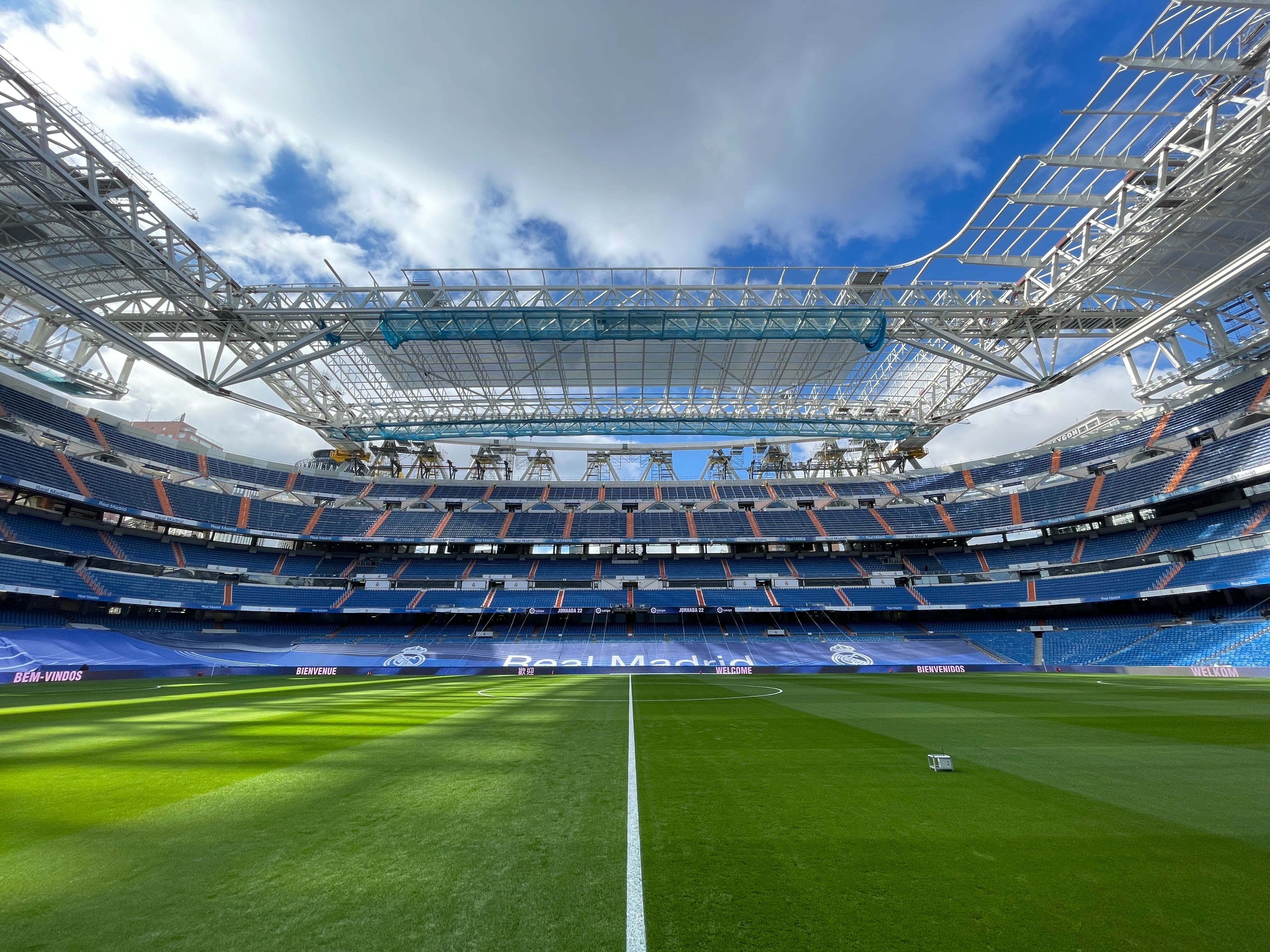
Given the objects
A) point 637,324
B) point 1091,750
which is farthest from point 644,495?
point 1091,750

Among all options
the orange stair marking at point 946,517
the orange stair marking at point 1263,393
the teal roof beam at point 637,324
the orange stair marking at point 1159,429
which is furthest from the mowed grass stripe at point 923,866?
the orange stair marking at point 946,517

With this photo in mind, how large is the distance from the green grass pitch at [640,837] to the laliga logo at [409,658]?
24.7 metres

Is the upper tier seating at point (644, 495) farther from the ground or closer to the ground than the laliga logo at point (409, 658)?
farther from the ground

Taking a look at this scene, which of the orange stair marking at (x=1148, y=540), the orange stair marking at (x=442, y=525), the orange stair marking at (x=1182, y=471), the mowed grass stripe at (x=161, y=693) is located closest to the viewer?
the mowed grass stripe at (x=161, y=693)

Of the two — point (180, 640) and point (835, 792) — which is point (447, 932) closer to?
point (835, 792)

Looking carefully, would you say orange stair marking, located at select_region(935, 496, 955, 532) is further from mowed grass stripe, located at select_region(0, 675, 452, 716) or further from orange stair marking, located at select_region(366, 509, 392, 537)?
orange stair marking, located at select_region(366, 509, 392, 537)

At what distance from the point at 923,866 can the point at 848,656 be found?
34.2m

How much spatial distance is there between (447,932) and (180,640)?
39.7 metres

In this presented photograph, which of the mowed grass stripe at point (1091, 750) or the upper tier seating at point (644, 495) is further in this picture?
the upper tier seating at point (644, 495)

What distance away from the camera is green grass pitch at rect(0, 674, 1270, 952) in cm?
279

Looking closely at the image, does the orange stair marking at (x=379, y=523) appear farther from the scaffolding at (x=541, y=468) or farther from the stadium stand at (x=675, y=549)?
the scaffolding at (x=541, y=468)

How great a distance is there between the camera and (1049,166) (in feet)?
60.7

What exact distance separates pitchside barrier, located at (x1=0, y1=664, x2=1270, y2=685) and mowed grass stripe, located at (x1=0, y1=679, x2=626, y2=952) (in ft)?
87.0

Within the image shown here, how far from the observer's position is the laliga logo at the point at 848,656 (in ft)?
109
